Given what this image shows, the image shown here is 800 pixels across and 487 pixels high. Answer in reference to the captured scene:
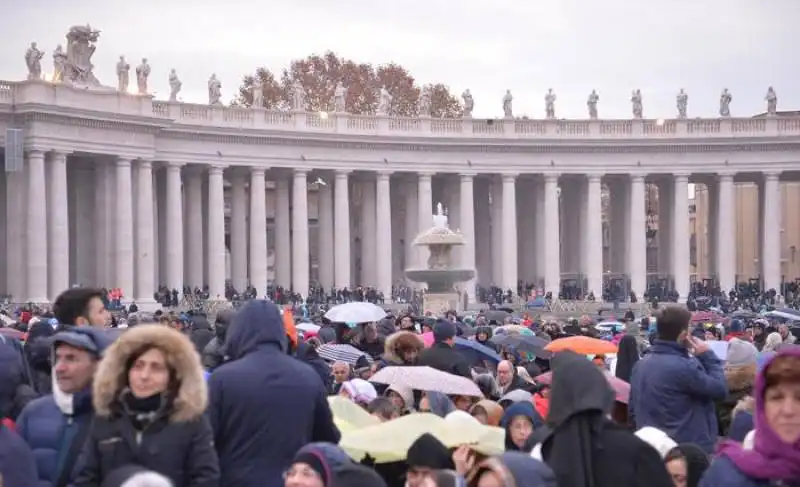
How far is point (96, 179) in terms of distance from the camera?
83625mm

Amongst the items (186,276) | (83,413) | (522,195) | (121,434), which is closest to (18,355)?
(83,413)

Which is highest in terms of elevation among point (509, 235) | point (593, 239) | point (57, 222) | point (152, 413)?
point (57, 222)

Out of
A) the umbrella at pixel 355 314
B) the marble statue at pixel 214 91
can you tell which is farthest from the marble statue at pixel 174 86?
the umbrella at pixel 355 314

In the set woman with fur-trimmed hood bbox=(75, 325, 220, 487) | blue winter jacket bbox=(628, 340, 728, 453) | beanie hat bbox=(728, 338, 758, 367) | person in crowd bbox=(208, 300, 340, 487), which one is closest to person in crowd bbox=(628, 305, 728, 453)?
blue winter jacket bbox=(628, 340, 728, 453)

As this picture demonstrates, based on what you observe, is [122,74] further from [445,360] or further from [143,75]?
[445,360]

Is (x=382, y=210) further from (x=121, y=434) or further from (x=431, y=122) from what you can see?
(x=121, y=434)

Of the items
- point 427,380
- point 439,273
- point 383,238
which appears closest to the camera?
point 427,380

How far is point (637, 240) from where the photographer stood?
95.8m

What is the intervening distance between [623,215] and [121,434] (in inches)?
3557

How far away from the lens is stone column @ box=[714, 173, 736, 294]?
95.4 m

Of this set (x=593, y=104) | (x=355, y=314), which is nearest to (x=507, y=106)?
(x=593, y=104)

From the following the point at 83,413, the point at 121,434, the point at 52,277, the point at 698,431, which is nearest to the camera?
the point at 121,434

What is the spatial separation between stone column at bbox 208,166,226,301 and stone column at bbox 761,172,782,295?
3347 cm

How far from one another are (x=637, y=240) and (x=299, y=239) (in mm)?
21265
